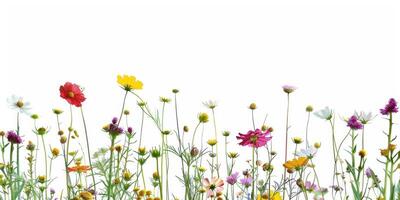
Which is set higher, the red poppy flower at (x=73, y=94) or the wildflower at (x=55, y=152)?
the red poppy flower at (x=73, y=94)

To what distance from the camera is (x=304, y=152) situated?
9.81 feet

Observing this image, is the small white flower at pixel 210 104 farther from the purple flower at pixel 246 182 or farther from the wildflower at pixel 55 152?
the wildflower at pixel 55 152

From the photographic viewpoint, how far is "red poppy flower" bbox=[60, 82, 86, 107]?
8.98 feet

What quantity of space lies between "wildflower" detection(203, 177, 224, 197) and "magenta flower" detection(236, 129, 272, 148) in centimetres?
38

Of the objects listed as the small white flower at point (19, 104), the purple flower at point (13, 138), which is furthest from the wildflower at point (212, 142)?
the purple flower at point (13, 138)

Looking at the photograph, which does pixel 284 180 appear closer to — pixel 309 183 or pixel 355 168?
pixel 309 183

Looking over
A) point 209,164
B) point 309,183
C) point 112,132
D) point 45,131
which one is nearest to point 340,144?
point 309,183

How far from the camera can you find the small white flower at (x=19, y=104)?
3.18 meters

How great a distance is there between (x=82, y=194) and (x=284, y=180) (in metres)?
1.16

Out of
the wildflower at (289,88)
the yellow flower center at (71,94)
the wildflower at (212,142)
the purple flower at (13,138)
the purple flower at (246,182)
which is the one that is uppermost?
the wildflower at (289,88)

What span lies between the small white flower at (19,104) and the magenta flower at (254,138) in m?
1.05

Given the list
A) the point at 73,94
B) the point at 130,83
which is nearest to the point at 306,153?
the point at 130,83

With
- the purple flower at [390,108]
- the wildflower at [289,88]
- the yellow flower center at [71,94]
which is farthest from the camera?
the wildflower at [289,88]

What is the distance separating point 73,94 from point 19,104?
0.57m
